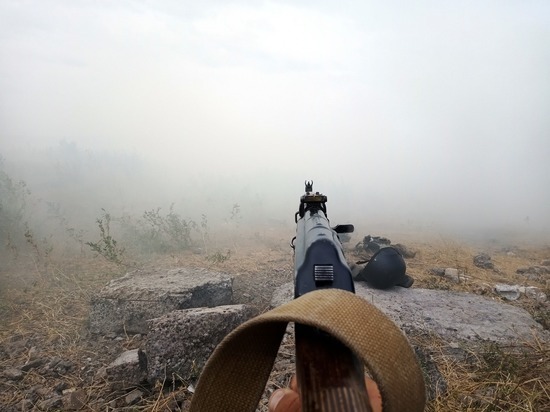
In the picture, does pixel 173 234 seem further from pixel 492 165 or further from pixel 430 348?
pixel 492 165

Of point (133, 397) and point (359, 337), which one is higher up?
point (359, 337)

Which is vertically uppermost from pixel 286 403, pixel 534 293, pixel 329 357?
pixel 329 357

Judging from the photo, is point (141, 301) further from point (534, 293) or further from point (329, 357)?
point (534, 293)

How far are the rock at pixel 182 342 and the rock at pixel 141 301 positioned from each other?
2.78ft

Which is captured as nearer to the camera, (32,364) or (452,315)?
(32,364)

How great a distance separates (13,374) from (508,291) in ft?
16.6

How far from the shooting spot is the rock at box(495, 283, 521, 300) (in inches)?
164

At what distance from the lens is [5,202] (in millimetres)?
6684

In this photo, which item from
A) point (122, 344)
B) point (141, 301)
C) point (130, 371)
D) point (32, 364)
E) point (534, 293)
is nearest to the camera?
point (130, 371)

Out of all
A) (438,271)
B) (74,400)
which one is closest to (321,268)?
(74,400)

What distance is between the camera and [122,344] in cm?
295

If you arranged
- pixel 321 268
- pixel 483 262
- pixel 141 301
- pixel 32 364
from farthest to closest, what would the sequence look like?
1. pixel 483 262
2. pixel 141 301
3. pixel 32 364
4. pixel 321 268

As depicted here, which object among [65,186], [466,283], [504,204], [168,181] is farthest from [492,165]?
[65,186]

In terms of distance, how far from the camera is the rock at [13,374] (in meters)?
2.48
